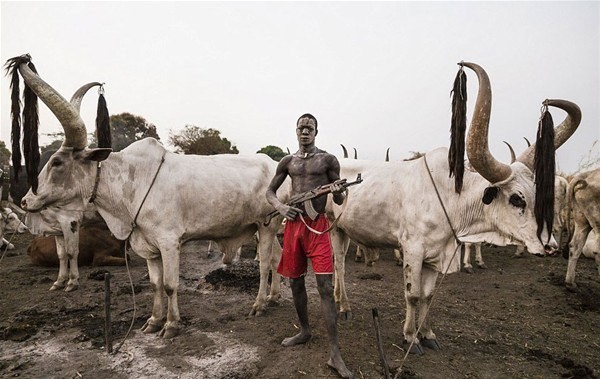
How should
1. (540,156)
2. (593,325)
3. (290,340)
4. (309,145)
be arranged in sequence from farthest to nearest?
(593,325) → (290,340) → (309,145) → (540,156)

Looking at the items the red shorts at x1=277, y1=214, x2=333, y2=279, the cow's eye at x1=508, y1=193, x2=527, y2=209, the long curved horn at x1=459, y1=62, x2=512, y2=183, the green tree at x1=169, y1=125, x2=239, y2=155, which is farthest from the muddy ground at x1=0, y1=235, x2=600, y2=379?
the green tree at x1=169, y1=125, x2=239, y2=155

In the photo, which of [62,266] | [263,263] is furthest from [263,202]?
[62,266]

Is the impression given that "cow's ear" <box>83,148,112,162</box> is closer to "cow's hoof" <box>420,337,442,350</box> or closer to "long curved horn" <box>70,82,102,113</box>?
"long curved horn" <box>70,82,102,113</box>

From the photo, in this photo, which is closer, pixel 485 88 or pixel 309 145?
pixel 485 88

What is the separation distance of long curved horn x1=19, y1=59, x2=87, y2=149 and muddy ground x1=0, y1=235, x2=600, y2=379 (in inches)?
95.9

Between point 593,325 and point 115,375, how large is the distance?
6.33 m

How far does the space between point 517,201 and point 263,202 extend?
3.20 meters

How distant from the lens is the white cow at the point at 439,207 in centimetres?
374

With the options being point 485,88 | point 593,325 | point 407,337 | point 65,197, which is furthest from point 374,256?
point 65,197

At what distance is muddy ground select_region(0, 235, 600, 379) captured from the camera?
3730mm

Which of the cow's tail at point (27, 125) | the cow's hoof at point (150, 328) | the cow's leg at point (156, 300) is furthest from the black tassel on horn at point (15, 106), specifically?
the cow's hoof at point (150, 328)

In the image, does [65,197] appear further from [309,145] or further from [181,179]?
[309,145]

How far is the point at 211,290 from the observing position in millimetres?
6414

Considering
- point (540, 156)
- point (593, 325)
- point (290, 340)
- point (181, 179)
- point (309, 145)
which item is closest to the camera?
point (540, 156)
